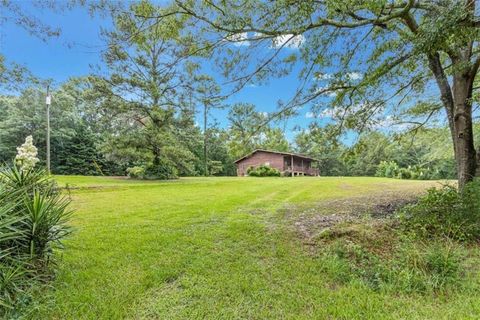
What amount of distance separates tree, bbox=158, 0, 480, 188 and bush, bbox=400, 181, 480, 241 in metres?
1.20

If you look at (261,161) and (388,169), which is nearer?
(388,169)

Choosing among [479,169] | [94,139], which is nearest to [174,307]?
[479,169]

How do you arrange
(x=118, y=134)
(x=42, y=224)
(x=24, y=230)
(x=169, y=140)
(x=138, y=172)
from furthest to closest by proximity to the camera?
1. (x=138, y=172)
2. (x=118, y=134)
3. (x=169, y=140)
4. (x=42, y=224)
5. (x=24, y=230)

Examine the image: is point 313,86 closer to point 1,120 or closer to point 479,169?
point 479,169

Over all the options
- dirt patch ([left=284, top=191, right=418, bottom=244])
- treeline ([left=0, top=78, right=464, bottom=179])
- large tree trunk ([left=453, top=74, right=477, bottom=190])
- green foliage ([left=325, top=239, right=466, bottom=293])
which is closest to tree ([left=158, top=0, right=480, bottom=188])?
large tree trunk ([left=453, top=74, right=477, bottom=190])

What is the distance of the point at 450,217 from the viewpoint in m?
4.61

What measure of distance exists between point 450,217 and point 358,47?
12.9 feet

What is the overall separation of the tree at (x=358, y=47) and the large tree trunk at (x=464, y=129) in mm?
18

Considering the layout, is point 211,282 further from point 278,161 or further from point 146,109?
point 278,161

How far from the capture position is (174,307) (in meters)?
2.64

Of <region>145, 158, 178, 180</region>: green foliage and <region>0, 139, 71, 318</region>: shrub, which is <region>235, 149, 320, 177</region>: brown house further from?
<region>0, 139, 71, 318</region>: shrub

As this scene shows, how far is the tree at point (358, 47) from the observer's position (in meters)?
4.29

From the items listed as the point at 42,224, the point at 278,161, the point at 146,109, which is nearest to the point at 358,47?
the point at 42,224

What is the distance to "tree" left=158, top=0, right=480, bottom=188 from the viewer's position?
169 inches
